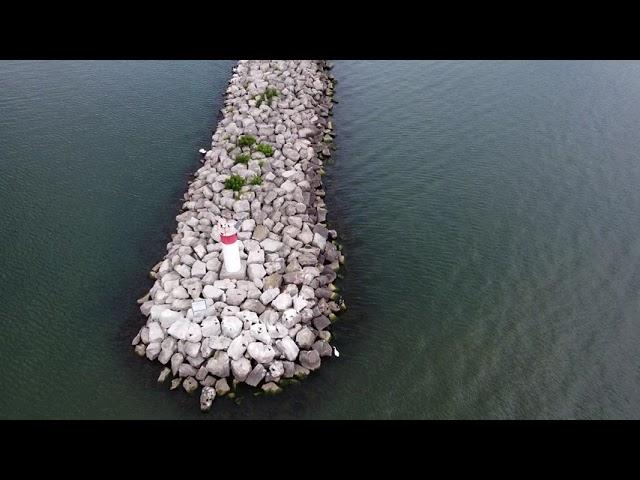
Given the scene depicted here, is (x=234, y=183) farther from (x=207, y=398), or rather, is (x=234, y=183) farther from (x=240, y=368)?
(x=207, y=398)

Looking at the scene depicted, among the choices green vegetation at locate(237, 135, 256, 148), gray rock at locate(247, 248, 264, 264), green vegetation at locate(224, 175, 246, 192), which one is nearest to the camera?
gray rock at locate(247, 248, 264, 264)

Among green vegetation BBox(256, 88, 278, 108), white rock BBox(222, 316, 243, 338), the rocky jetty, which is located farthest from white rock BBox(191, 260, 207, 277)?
green vegetation BBox(256, 88, 278, 108)

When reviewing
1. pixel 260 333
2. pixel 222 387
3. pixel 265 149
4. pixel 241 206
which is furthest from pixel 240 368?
pixel 265 149

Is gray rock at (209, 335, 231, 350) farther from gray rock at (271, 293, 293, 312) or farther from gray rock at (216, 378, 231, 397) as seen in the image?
gray rock at (271, 293, 293, 312)

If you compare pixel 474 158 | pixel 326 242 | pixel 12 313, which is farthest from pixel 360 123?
pixel 12 313

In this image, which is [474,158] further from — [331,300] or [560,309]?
[331,300]
